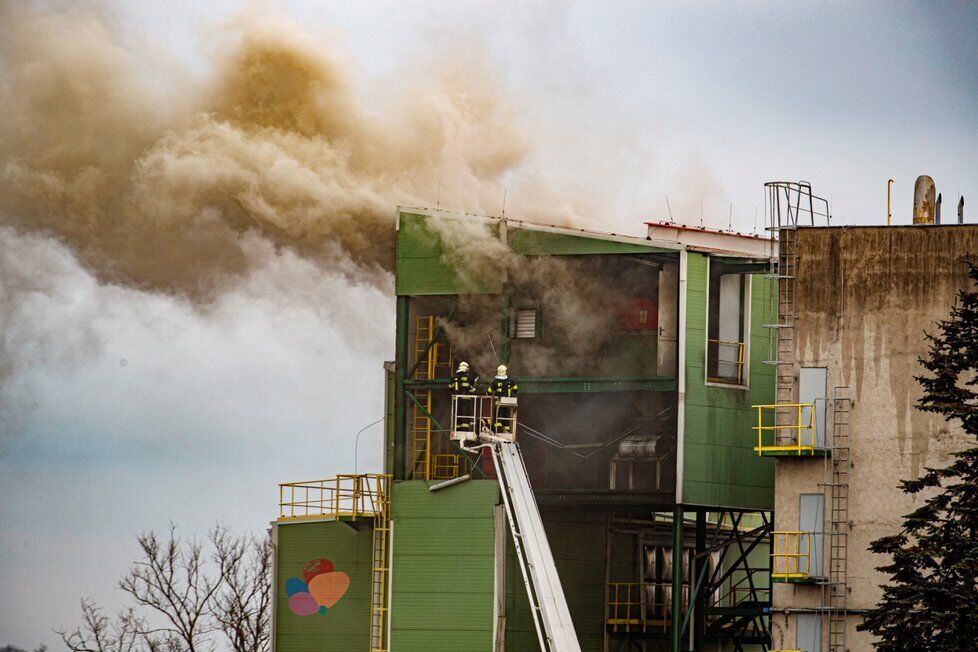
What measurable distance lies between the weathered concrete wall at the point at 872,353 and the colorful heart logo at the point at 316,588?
1494cm

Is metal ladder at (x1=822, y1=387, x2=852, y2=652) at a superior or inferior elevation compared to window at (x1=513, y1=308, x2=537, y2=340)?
inferior

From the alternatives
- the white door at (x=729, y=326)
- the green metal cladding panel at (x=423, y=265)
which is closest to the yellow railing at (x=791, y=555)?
the white door at (x=729, y=326)

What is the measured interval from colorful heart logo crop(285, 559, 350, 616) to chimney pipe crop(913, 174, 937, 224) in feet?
62.8

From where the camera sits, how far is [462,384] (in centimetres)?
5778

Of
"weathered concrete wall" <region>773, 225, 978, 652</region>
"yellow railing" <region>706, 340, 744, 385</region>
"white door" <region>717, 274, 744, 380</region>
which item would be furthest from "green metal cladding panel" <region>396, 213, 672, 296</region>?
"weathered concrete wall" <region>773, 225, 978, 652</region>

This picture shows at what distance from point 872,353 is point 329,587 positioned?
18.1 meters

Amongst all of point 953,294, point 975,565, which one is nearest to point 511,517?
point 953,294

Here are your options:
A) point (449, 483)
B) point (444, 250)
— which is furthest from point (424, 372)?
point (449, 483)

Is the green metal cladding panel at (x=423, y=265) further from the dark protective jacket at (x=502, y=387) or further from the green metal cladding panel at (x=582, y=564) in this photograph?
the green metal cladding panel at (x=582, y=564)

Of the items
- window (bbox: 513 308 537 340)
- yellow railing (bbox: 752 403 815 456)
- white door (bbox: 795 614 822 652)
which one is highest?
window (bbox: 513 308 537 340)

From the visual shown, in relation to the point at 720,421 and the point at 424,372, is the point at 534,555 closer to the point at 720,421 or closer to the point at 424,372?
the point at 720,421

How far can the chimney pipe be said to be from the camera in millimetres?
56312

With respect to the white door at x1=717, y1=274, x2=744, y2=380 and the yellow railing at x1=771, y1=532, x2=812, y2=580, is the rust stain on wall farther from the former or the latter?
the white door at x1=717, y1=274, x2=744, y2=380

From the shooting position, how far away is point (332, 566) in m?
62.5
